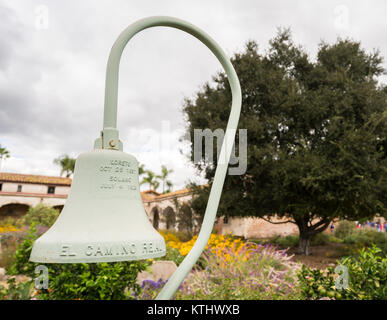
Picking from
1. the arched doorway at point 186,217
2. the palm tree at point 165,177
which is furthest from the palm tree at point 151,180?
the arched doorway at point 186,217

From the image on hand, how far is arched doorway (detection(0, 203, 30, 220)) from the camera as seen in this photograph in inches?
1204

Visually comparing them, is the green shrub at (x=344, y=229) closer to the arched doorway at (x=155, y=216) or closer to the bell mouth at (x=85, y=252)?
the arched doorway at (x=155, y=216)

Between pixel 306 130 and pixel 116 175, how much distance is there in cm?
1124

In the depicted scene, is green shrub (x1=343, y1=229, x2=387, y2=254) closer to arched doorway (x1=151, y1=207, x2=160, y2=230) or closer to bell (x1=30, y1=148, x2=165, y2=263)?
bell (x1=30, y1=148, x2=165, y2=263)

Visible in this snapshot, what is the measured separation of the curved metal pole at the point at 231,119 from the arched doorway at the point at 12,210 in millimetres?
35335

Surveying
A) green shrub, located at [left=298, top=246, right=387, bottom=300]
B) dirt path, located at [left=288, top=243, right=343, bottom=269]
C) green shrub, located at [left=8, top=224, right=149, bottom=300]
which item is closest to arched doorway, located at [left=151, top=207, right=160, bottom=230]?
dirt path, located at [left=288, top=243, right=343, bottom=269]

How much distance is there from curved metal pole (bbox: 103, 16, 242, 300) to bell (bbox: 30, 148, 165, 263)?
152 millimetres

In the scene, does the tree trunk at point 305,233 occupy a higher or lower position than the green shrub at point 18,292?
lower

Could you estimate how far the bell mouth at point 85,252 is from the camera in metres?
1.04

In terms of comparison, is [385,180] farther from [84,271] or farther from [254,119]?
[84,271]

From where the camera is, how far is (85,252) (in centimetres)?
105

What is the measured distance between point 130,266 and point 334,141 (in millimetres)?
8782

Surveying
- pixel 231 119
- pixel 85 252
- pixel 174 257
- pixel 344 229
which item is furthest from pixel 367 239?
pixel 85 252

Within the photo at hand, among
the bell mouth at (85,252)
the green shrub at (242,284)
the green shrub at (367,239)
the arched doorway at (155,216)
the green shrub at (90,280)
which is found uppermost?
the bell mouth at (85,252)
